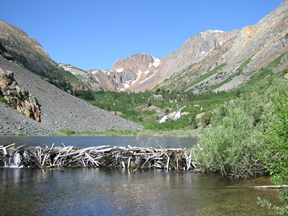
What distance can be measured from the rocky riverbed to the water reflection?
4557 centimetres

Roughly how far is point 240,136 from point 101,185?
10.9 meters

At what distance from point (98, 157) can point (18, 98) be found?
6270 cm

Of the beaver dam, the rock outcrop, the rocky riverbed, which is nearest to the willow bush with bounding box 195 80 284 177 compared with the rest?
the beaver dam

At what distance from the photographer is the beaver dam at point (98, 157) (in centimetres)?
2191

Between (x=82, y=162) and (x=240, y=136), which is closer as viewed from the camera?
(x=240, y=136)

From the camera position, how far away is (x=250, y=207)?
491 inches

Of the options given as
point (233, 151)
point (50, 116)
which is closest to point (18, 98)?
point (50, 116)

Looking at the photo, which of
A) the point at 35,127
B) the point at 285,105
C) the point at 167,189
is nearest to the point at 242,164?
the point at 167,189

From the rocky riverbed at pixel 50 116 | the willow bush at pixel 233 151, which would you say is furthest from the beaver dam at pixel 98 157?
the rocky riverbed at pixel 50 116

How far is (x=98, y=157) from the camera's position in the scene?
2273 centimetres

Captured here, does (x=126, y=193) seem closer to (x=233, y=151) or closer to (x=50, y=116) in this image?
(x=233, y=151)

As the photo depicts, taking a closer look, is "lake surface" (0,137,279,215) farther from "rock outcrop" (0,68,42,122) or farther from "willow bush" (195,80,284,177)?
"rock outcrop" (0,68,42,122)

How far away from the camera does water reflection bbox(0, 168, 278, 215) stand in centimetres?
1211

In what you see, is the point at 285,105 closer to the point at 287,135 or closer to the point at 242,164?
the point at 287,135
